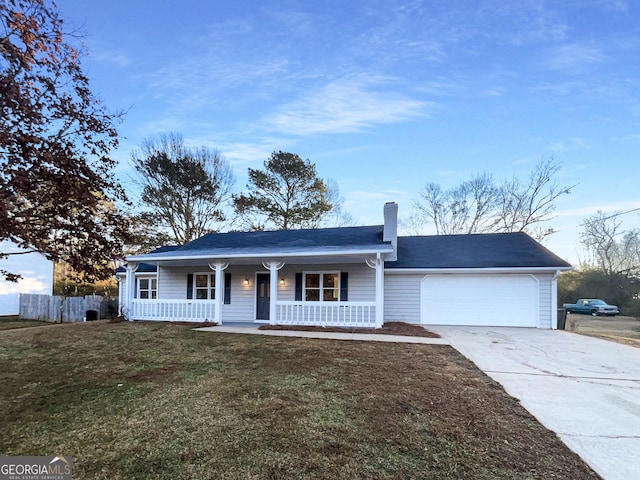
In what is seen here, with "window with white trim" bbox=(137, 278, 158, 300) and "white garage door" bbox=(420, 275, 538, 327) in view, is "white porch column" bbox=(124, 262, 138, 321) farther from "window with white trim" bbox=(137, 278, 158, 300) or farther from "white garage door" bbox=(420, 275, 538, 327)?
"white garage door" bbox=(420, 275, 538, 327)

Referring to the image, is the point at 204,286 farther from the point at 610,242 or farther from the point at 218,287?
the point at 610,242

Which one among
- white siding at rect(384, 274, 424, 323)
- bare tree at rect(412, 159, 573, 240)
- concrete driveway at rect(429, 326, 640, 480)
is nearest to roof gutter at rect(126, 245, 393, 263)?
white siding at rect(384, 274, 424, 323)

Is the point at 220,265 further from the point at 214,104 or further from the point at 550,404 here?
the point at 550,404

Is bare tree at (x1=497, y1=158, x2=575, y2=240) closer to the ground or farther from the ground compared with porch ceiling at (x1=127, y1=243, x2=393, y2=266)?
farther from the ground

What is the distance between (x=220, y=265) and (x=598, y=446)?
11.2m

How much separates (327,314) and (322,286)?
1535 mm

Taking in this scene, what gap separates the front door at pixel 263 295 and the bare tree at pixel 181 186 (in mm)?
11480

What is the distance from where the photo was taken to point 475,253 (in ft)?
46.1

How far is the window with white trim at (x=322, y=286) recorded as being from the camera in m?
13.2

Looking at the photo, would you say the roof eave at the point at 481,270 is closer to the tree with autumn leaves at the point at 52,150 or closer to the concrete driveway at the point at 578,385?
the concrete driveway at the point at 578,385

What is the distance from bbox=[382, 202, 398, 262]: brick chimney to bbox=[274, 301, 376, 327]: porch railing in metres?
2.71

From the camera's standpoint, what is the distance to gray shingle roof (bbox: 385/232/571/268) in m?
12.8

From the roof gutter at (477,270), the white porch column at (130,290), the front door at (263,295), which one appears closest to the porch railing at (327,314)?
the front door at (263,295)

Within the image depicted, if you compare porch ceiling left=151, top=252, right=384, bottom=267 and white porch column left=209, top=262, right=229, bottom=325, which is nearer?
porch ceiling left=151, top=252, right=384, bottom=267
